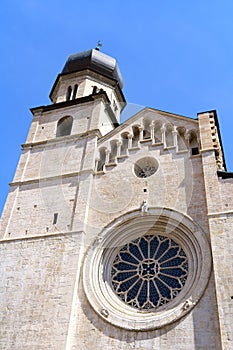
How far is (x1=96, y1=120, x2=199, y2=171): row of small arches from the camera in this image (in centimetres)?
1461

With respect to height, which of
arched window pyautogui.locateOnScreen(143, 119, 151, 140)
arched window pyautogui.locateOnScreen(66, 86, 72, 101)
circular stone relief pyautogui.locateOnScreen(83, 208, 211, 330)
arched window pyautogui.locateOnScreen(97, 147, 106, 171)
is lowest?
circular stone relief pyautogui.locateOnScreen(83, 208, 211, 330)

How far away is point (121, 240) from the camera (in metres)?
12.8

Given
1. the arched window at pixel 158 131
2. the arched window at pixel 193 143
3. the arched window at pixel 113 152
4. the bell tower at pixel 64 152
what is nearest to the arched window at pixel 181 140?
the arched window at pixel 193 143

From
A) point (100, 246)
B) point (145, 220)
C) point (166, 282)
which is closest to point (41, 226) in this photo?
point (100, 246)

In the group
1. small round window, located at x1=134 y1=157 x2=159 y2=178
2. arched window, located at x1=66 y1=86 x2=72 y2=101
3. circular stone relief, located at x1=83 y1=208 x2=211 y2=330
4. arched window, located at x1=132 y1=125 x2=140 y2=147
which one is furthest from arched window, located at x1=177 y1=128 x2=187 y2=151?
arched window, located at x1=66 y1=86 x2=72 y2=101

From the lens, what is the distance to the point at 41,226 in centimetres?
1388

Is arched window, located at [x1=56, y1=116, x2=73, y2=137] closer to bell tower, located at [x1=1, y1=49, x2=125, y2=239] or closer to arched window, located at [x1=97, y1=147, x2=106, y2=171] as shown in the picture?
bell tower, located at [x1=1, y1=49, x2=125, y2=239]

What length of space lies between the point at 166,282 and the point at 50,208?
5.22 metres

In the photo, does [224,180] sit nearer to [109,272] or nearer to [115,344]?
[109,272]

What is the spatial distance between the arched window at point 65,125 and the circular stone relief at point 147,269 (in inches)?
267

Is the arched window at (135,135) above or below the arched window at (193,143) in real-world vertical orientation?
above

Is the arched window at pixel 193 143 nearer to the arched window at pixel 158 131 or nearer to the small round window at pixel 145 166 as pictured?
the arched window at pixel 158 131

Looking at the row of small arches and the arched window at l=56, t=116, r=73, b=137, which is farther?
the arched window at l=56, t=116, r=73, b=137

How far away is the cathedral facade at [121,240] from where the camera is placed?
10453 mm
